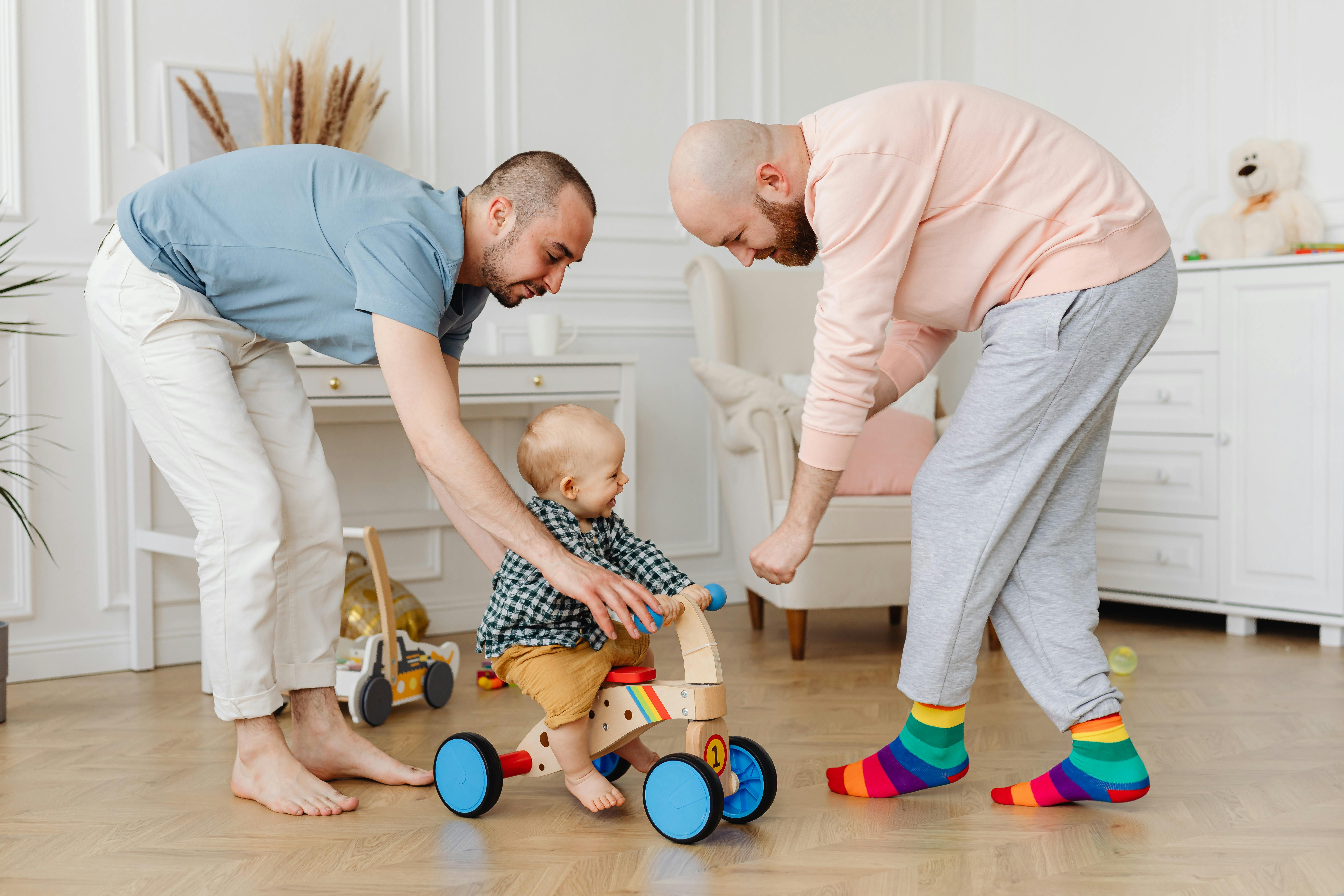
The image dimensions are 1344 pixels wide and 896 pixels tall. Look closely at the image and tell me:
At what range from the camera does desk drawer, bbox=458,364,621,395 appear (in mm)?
3076

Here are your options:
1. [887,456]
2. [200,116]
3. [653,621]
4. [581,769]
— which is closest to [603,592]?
[653,621]

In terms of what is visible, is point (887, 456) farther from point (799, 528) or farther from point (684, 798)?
point (684, 798)

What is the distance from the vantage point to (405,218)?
1802 mm

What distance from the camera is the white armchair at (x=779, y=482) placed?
3.12 metres

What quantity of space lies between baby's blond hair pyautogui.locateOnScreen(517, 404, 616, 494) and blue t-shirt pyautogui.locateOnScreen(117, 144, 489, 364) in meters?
0.23

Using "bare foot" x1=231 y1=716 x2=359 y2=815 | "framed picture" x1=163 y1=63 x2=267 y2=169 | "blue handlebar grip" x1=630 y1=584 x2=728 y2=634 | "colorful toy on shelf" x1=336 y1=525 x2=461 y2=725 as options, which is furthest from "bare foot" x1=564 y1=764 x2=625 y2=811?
"framed picture" x1=163 y1=63 x2=267 y2=169

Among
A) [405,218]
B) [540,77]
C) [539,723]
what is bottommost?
[539,723]

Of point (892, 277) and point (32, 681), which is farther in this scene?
point (32, 681)

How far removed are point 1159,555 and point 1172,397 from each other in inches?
19.0

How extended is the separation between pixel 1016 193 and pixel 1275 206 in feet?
7.95

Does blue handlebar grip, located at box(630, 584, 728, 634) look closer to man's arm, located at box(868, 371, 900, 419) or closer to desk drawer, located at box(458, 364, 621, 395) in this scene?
man's arm, located at box(868, 371, 900, 419)

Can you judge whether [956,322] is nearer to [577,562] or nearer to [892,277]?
[892,277]

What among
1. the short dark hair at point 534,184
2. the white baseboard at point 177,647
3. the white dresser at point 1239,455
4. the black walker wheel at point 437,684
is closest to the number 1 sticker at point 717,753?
the short dark hair at point 534,184

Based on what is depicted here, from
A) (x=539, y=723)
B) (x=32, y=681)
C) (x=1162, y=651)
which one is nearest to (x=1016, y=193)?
(x=539, y=723)
